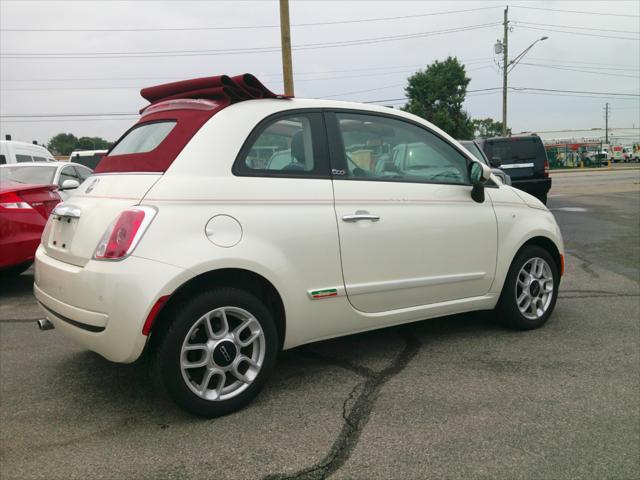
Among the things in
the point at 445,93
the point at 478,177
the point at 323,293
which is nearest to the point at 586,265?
the point at 478,177

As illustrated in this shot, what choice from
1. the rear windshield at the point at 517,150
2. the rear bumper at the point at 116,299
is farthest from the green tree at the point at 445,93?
the rear bumper at the point at 116,299

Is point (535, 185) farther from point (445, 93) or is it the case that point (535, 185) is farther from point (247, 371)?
point (445, 93)

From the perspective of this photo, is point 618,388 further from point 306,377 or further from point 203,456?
point 203,456

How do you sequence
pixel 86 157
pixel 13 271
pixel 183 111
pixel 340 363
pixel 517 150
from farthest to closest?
1. pixel 86 157
2. pixel 517 150
3. pixel 13 271
4. pixel 340 363
5. pixel 183 111

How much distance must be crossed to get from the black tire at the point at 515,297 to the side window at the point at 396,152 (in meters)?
0.82

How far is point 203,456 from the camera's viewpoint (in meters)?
2.53

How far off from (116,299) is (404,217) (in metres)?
1.85

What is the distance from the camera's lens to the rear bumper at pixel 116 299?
2.61 metres

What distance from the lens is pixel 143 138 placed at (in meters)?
3.29

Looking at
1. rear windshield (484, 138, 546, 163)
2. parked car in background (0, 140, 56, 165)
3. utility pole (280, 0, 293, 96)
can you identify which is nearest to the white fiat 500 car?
utility pole (280, 0, 293, 96)

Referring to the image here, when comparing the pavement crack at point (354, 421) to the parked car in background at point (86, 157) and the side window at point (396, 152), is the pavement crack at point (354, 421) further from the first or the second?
the parked car in background at point (86, 157)

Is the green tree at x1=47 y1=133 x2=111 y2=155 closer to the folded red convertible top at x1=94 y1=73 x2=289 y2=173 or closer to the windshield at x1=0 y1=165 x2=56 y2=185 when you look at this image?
the windshield at x1=0 y1=165 x2=56 y2=185

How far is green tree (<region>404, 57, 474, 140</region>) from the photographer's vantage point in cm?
5797

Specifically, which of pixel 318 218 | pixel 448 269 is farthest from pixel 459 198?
pixel 318 218
